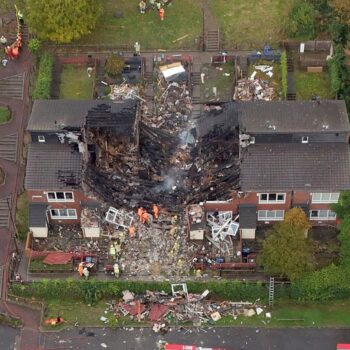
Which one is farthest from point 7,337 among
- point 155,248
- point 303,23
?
point 303,23

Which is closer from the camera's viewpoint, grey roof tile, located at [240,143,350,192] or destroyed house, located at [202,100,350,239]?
grey roof tile, located at [240,143,350,192]

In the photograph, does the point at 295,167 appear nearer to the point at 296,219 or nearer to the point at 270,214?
the point at 270,214

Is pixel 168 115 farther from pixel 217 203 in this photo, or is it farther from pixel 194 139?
pixel 217 203

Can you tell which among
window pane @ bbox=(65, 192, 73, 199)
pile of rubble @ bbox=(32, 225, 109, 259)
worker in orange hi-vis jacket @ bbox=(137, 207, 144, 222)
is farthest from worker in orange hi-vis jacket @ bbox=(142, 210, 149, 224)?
window pane @ bbox=(65, 192, 73, 199)

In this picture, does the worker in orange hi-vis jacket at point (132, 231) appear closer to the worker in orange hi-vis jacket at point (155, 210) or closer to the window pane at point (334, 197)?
the worker in orange hi-vis jacket at point (155, 210)

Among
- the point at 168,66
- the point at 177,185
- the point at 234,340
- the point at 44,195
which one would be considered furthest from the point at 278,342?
the point at 168,66

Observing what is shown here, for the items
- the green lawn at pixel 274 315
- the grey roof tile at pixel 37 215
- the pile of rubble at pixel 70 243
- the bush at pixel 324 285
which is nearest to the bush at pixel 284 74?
the bush at pixel 324 285

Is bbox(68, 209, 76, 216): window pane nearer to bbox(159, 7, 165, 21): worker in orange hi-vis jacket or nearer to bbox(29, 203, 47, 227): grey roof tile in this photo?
bbox(29, 203, 47, 227): grey roof tile
